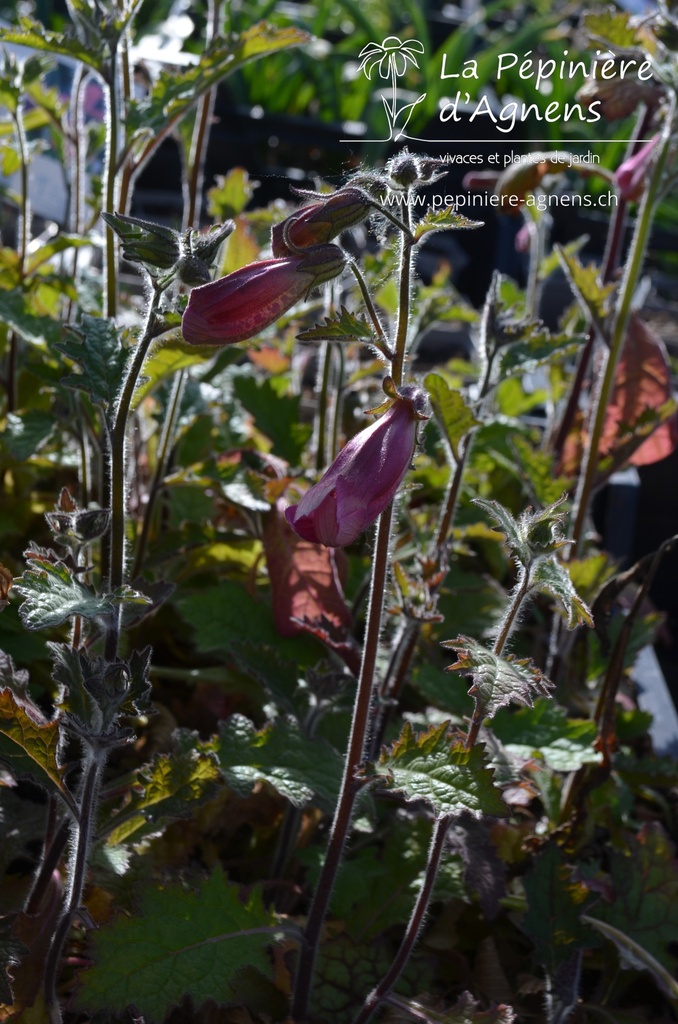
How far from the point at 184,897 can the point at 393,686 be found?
0.42 m

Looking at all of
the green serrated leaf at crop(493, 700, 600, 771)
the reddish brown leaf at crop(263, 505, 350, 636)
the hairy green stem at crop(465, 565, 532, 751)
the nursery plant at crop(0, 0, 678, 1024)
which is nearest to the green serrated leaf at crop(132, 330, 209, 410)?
the nursery plant at crop(0, 0, 678, 1024)

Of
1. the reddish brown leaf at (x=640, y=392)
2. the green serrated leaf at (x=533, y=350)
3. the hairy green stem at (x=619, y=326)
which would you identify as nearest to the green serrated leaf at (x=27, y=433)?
the green serrated leaf at (x=533, y=350)

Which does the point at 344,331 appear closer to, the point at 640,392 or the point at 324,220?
the point at 324,220

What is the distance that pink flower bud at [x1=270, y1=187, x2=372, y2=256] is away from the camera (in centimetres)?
82

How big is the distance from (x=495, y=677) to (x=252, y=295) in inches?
15.4

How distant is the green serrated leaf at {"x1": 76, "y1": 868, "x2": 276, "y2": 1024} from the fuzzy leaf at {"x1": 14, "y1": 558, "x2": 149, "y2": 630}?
32 cm

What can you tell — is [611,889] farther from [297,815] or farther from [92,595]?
[92,595]

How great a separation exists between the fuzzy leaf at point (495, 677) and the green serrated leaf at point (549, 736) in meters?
0.31

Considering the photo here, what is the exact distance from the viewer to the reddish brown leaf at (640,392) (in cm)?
164

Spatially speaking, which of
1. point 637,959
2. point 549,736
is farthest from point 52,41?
point 637,959

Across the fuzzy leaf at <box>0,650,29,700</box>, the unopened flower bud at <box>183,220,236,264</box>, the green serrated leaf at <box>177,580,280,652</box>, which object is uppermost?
the unopened flower bud at <box>183,220,236,264</box>

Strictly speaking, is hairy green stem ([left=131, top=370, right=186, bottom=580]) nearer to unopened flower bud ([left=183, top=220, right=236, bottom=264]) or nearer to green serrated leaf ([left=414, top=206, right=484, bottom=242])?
unopened flower bud ([left=183, top=220, right=236, bottom=264])

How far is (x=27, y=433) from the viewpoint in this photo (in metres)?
1.29

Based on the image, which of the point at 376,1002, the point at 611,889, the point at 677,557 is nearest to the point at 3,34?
the point at 376,1002
